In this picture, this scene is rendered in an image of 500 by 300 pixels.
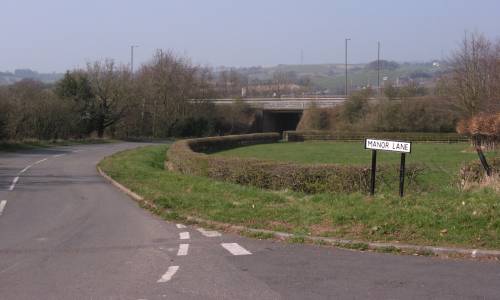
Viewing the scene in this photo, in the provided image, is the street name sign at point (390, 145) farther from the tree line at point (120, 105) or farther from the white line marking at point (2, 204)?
the tree line at point (120, 105)

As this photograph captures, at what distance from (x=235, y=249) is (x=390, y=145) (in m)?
4.57

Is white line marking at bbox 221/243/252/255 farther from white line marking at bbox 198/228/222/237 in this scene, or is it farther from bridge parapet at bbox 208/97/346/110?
bridge parapet at bbox 208/97/346/110

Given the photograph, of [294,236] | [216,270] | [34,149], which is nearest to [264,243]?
[294,236]

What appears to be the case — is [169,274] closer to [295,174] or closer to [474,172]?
[295,174]

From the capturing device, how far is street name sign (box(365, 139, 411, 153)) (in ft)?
41.2

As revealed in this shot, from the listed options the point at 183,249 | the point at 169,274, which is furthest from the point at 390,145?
the point at 169,274

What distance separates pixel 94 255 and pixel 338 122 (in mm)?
75587

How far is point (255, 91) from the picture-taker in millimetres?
147625

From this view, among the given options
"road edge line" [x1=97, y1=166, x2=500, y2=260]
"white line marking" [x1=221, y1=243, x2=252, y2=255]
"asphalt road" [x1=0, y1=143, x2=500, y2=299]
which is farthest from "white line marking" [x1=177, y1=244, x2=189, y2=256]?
"road edge line" [x1=97, y1=166, x2=500, y2=260]

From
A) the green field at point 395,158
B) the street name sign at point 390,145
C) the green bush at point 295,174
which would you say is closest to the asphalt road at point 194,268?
the street name sign at point 390,145

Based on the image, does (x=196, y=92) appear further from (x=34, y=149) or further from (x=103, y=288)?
(x=103, y=288)

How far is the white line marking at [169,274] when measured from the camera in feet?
25.1

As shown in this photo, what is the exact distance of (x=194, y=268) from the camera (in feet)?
27.1

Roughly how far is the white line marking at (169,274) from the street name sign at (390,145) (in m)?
5.65
